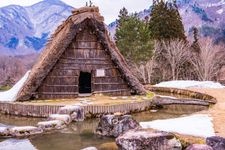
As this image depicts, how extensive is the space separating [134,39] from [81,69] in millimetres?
12310

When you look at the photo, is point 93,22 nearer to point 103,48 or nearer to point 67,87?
point 103,48

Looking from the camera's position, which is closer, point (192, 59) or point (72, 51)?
point (72, 51)

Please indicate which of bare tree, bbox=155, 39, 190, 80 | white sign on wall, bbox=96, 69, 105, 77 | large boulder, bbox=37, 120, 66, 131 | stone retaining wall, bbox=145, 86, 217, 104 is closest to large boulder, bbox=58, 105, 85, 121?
large boulder, bbox=37, 120, 66, 131

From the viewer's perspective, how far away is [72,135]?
12195mm

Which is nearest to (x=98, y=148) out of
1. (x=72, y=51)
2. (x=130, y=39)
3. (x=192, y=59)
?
(x=72, y=51)

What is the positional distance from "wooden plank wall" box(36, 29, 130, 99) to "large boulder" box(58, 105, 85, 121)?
3336 millimetres

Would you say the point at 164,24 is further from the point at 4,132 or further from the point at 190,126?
the point at 4,132

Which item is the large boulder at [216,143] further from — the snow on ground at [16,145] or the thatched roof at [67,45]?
the thatched roof at [67,45]

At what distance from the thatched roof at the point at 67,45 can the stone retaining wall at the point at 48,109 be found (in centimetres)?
62

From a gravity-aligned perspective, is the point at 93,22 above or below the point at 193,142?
above

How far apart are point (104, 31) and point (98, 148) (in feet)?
28.0

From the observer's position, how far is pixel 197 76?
3822 centimetres

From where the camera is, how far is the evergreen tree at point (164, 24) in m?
36.6

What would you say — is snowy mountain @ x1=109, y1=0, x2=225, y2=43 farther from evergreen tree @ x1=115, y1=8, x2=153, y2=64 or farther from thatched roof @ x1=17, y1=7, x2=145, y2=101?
thatched roof @ x1=17, y1=7, x2=145, y2=101
